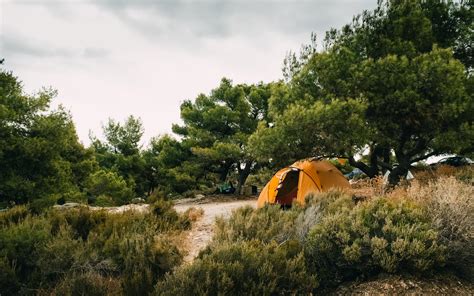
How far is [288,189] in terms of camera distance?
14.1 metres

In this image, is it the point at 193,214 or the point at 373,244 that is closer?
the point at 373,244

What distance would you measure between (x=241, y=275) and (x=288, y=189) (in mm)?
9830

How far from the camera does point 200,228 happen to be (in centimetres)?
945

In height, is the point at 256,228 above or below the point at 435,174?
below

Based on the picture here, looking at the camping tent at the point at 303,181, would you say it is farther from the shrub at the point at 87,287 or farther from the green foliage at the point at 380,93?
the shrub at the point at 87,287

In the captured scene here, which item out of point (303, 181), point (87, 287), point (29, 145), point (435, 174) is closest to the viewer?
point (87, 287)

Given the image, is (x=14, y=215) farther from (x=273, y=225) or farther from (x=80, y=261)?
(x=273, y=225)

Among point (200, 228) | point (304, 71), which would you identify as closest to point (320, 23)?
point (304, 71)

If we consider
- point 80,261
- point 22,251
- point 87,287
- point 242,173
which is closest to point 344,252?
point 87,287

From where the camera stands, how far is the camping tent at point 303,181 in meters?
12.8

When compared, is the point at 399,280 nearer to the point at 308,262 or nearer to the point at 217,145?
the point at 308,262

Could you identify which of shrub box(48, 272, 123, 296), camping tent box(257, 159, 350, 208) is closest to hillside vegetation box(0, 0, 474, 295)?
shrub box(48, 272, 123, 296)

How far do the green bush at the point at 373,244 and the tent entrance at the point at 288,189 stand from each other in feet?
24.9

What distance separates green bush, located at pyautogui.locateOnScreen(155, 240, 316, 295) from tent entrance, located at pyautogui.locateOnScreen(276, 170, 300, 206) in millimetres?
8517
